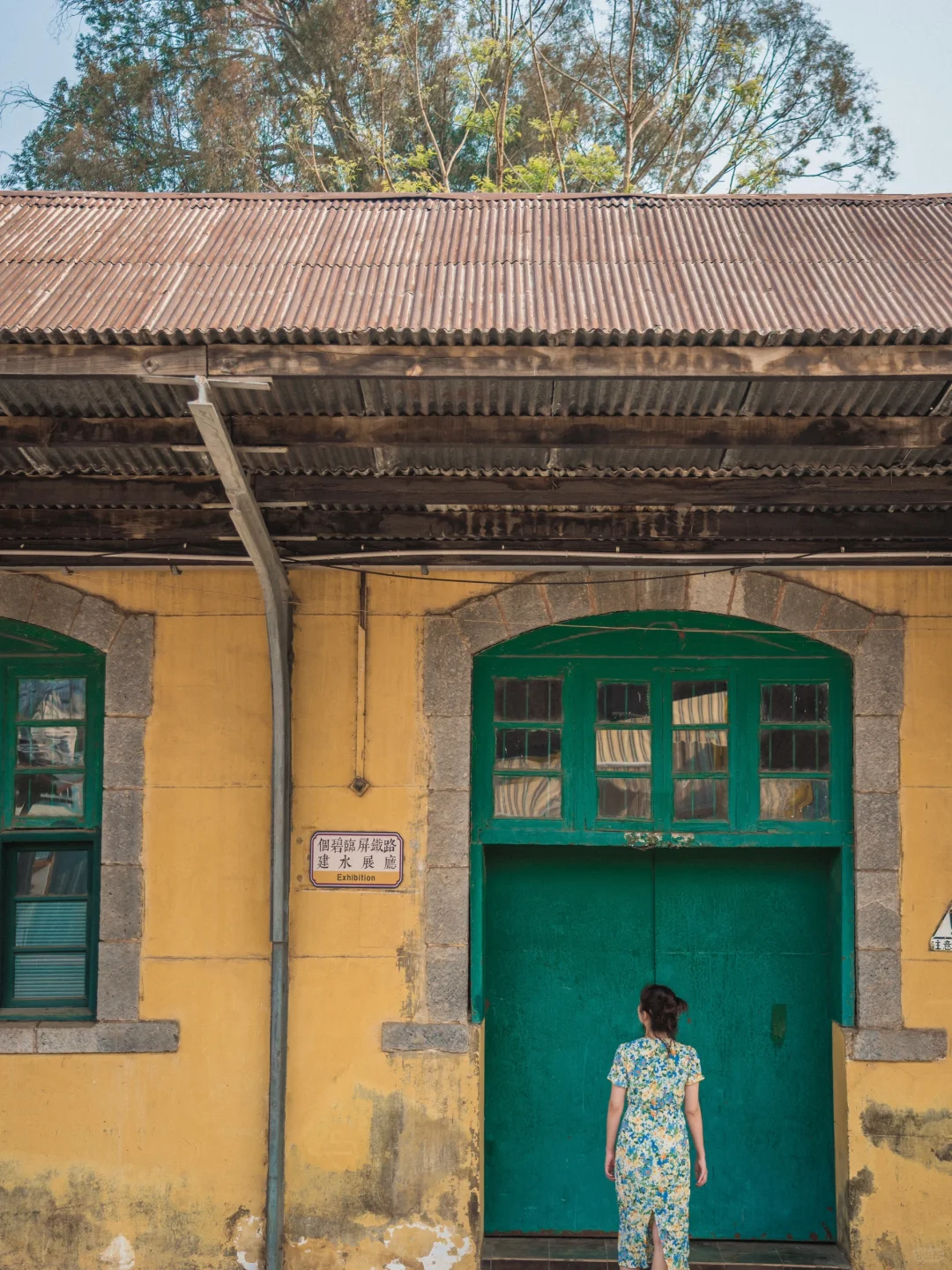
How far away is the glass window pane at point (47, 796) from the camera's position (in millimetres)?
6938

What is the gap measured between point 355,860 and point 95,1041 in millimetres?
1691

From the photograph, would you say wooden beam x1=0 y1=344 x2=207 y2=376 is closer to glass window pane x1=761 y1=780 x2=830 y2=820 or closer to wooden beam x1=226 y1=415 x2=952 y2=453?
wooden beam x1=226 y1=415 x2=952 y2=453

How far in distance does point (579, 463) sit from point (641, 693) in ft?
5.90

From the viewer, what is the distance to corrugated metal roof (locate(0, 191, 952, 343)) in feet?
15.6

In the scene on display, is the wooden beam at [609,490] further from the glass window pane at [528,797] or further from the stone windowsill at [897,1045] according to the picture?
the stone windowsill at [897,1045]

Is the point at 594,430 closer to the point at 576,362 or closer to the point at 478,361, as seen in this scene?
the point at 576,362

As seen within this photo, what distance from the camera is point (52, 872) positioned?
275 inches

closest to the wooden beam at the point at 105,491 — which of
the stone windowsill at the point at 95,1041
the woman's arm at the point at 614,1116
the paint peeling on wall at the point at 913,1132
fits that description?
the stone windowsill at the point at 95,1041

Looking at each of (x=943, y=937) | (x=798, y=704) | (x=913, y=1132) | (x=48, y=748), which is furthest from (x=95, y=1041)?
→ (x=943, y=937)

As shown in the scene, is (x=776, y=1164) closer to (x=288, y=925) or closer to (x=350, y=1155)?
(x=350, y=1155)

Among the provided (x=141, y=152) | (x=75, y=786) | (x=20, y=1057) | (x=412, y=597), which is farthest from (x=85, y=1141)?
→ (x=141, y=152)

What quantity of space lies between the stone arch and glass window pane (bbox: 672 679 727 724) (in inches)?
17.5

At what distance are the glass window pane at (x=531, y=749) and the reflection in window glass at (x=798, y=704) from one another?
47.2 inches

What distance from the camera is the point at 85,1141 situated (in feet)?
21.6
